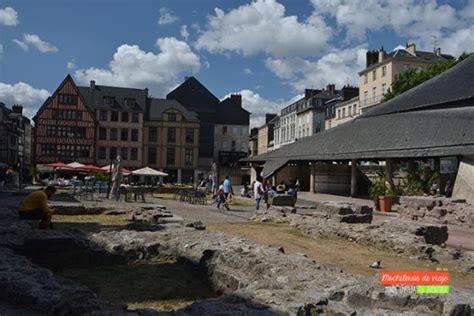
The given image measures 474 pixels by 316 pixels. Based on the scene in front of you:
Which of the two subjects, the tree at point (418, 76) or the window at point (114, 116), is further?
the window at point (114, 116)

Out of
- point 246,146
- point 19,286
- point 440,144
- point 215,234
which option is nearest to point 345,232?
point 215,234

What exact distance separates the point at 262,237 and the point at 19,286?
798 cm

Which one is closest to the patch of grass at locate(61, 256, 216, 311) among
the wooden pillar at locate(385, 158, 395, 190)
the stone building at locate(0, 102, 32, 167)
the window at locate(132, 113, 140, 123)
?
the wooden pillar at locate(385, 158, 395, 190)

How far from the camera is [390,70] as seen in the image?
58500mm

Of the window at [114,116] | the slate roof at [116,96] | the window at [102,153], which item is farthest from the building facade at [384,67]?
the window at [102,153]

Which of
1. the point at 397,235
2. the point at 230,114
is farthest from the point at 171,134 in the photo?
the point at 397,235

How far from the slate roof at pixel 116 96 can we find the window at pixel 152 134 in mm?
2742

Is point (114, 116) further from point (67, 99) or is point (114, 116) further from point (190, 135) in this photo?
point (190, 135)

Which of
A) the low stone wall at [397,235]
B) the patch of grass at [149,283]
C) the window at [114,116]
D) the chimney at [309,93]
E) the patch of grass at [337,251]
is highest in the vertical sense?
the chimney at [309,93]

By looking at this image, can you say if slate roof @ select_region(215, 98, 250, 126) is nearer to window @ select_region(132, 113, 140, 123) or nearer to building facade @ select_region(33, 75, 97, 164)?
window @ select_region(132, 113, 140, 123)

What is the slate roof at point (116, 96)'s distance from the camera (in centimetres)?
5916

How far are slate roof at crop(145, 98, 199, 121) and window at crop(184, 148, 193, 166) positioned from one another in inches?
163

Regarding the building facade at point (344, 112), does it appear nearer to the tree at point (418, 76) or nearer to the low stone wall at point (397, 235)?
the tree at point (418, 76)

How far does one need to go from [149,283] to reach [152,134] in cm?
5492
